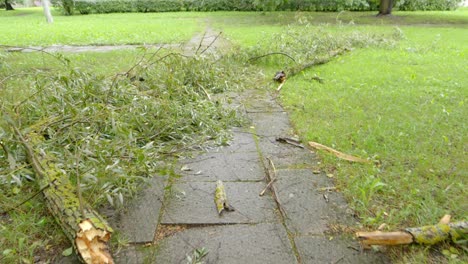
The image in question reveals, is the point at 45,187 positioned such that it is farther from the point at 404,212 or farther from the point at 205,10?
the point at 205,10

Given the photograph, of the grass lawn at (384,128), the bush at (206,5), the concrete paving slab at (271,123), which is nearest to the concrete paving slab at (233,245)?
the grass lawn at (384,128)

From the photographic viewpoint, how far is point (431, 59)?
6684 mm

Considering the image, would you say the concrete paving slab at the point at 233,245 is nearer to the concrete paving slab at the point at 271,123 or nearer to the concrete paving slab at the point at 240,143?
the concrete paving slab at the point at 240,143

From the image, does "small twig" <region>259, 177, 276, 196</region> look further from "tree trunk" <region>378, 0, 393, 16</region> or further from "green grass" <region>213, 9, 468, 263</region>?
"tree trunk" <region>378, 0, 393, 16</region>

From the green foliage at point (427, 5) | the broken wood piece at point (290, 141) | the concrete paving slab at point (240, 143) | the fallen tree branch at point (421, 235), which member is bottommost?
the green foliage at point (427, 5)

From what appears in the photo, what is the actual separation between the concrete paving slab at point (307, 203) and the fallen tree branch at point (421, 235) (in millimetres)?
256

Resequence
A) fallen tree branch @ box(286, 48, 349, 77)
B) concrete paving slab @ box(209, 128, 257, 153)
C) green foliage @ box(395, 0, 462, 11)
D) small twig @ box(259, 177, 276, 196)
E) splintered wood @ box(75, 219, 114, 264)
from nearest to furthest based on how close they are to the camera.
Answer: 1. splintered wood @ box(75, 219, 114, 264)
2. small twig @ box(259, 177, 276, 196)
3. concrete paving slab @ box(209, 128, 257, 153)
4. fallen tree branch @ box(286, 48, 349, 77)
5. green foliage @ box(395, 0, 462, 11)

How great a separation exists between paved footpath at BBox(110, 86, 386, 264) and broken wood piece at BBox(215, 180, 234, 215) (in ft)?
0.11

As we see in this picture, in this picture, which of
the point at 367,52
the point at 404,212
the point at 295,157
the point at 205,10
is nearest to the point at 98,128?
the point at 295,157

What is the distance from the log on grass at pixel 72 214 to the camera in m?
1.71

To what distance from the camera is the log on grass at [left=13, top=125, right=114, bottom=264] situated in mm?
1711

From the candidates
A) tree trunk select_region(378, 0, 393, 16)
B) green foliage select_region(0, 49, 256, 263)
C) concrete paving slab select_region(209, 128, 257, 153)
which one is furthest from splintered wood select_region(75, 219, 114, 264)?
tree trunk select_region(378, 0, 393, 16)

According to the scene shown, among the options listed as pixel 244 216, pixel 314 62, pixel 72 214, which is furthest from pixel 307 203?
pixel 314 62

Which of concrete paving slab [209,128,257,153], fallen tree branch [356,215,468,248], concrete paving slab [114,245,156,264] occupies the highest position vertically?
fallen tree branch [356,215,468,248]
